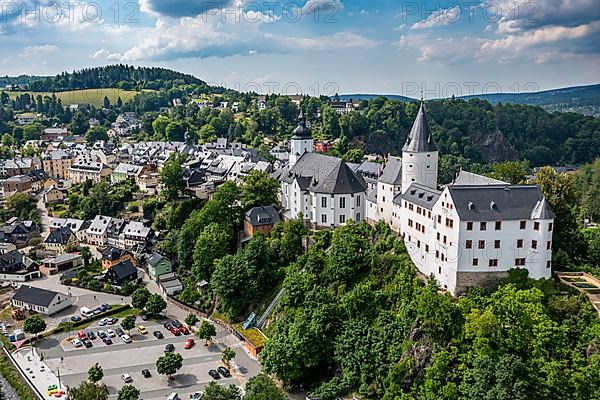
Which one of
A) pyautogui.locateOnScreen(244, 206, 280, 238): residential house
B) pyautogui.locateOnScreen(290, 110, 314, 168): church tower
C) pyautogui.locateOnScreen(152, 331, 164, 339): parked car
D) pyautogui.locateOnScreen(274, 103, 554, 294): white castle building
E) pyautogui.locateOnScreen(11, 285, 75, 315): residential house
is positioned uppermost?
pyautogui.locateOnScreen(290, 110, 314, 168): church tower

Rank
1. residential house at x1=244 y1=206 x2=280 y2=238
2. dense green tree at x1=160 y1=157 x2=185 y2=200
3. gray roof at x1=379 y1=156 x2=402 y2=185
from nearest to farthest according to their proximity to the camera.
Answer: gray roof at x1=379 y1=156 x2=402 y2=185 → residential house at x1=244 y1=206 x2=280 y2=238 → dense green tree at x1=160 y1=157 x2=185 y2=200

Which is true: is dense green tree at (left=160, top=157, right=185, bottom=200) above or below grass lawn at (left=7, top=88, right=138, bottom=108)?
below

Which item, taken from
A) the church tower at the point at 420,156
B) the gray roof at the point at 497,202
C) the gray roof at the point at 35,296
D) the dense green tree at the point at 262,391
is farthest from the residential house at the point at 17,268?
the gray roof at the point at 497,202

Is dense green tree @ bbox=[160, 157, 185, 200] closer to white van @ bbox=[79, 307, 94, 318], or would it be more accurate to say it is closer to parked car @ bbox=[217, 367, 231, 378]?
white van @ bbox=[79, 307, 94, 318]

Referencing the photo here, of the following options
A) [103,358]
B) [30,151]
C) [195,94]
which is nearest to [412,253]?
[103,358]

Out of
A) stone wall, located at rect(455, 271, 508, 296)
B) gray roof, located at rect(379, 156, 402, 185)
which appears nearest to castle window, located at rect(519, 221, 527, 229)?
stone wall, located at rect(455, 271, 508, 296)

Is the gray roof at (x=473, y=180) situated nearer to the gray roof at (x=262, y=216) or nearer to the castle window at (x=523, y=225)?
the castle window at (x=523, y=225)

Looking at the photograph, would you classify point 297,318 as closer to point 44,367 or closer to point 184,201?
point 44,367

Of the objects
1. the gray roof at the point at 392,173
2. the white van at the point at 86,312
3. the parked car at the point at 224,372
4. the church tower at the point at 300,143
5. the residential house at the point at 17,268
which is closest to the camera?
the parked car at the point at 224,372
